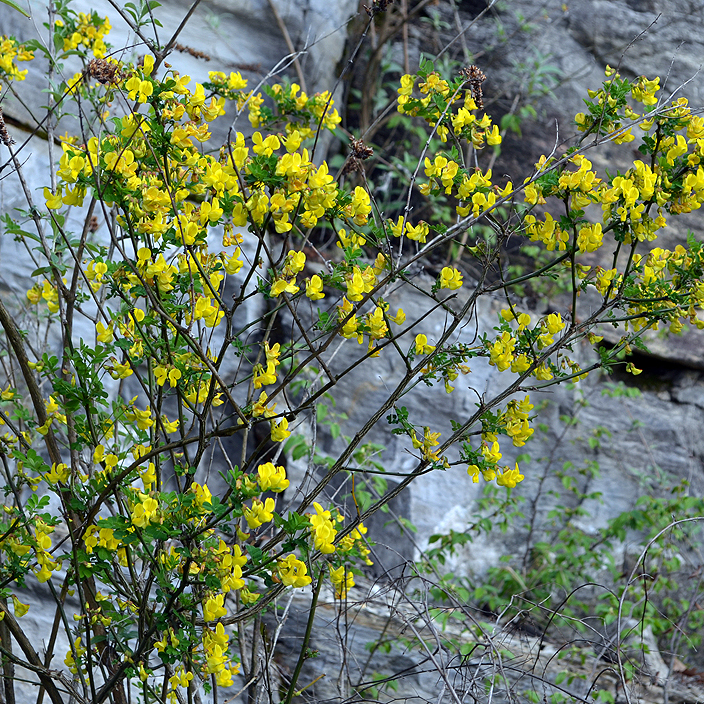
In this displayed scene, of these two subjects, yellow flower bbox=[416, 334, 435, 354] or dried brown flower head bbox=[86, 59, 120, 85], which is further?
yellow flower bbox=[416, 334, 435, 354]

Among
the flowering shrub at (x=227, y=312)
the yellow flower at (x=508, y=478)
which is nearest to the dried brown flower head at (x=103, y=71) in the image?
the flowering shrub at (x=227, y=312)

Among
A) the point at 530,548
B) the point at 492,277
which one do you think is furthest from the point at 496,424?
the point at 492,277

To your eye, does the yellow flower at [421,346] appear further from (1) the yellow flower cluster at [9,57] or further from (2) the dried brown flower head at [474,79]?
(1) the yellow flower cluster at [9,57]

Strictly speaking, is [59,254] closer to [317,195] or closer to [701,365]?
[317,195]

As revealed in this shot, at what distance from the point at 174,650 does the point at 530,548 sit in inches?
105

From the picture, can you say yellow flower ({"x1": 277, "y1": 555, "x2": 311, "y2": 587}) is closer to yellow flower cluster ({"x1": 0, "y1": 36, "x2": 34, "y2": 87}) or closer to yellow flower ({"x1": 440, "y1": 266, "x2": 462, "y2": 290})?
yellow flower ({"x1": 440, "y1": 266, "x2": 462, "y2": 290})

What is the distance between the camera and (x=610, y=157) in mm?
4129

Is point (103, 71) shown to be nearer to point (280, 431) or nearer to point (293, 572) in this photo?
point (280, 431)

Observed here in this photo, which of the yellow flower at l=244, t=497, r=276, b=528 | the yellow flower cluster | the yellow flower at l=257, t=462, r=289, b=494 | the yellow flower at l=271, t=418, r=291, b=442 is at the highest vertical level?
the yellow flower cluster

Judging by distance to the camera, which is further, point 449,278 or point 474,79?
point 474,79

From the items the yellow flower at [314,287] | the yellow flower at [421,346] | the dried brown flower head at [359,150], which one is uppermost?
the dried brown flower head at [359,150]

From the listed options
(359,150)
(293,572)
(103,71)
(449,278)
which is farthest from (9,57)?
(293,572)

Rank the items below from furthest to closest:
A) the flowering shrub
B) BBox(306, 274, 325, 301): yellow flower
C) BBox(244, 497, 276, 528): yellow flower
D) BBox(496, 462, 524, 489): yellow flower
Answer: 1. BBox(496, 462, 524, 489): yellow flower
2. BBox(306, 274, 325, 301): yellow flower
3. the flowering shrub
4. BBox(244, 497, 276, 528): yellow flower

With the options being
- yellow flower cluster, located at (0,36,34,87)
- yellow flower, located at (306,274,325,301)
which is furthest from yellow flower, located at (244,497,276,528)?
yellow flower cluster, located at (0,36,34,87)
